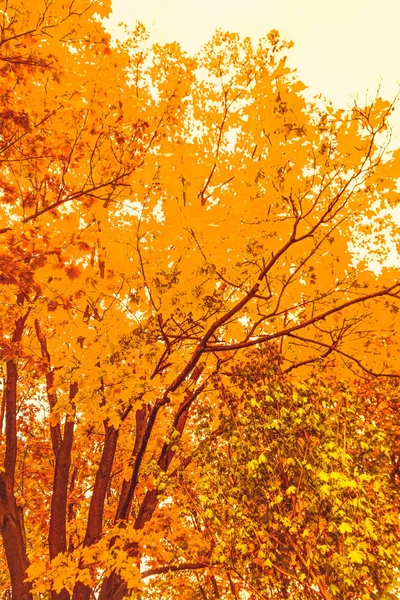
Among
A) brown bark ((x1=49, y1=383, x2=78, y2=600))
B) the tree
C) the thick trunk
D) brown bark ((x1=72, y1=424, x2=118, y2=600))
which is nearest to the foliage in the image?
the tree

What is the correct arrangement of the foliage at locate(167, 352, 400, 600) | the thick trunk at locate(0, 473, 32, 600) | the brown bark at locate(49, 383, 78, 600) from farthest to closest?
the brown bark at locate(49, 383, 78, 600), the thick trunk at locate(0, 473, 32, 600), the foliage at locate(167, 352, 400, 600)

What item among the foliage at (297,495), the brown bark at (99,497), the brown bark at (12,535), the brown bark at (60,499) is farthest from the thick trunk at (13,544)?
the foliage at (297,495)

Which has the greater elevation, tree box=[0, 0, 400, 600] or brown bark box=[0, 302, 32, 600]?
tree box=[0, 0, 400, 600]

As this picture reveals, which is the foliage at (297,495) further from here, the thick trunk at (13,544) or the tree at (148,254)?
the thick trunk at (13,544)

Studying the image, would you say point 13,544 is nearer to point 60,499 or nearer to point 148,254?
point 60,499

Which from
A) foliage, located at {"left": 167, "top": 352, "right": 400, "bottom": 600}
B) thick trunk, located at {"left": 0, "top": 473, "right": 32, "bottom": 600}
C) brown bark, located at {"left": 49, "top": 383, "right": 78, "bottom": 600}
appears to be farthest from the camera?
brown bark, located at {"left": 49, "top": 383, "right": 78, "bottom": 600}

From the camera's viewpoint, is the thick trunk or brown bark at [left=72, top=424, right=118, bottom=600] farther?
brown bark at [left=72, top=424, right=118, bottom=600]

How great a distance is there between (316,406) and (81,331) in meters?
3.07

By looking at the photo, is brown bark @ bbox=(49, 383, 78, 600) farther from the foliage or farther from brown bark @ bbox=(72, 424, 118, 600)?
the foliage

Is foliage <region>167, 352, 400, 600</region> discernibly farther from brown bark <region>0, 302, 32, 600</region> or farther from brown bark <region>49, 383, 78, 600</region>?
brown bark <region>0, 302, 32, 600</region>

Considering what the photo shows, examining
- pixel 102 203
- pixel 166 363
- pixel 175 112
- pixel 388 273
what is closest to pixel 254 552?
pixel 166 363

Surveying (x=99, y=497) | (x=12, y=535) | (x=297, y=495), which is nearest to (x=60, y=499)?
(x=99, y=497)

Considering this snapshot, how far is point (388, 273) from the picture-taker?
5152 millimetres

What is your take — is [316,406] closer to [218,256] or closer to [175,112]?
[218,256]
